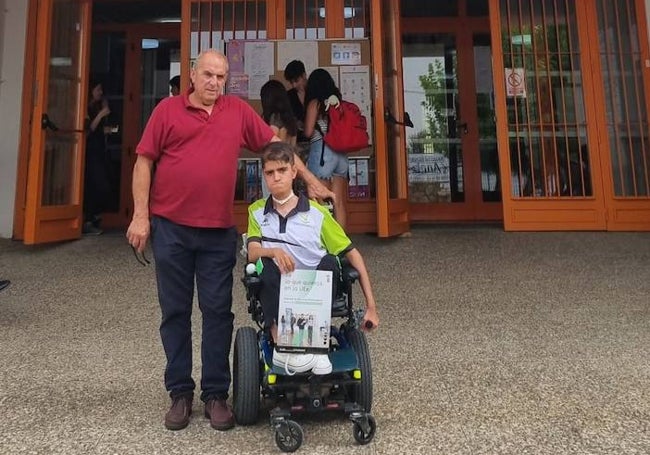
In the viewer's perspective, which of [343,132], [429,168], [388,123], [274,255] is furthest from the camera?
[429,168]

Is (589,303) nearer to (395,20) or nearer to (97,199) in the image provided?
(395,20)

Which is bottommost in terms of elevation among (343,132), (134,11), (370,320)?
(370,320)

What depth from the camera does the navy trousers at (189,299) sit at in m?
1.83

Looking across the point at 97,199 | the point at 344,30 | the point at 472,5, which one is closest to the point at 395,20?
the point at 344,30

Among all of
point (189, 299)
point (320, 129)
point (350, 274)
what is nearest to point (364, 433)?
point (350, 274)

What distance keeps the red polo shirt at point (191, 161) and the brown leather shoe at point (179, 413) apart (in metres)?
0.63

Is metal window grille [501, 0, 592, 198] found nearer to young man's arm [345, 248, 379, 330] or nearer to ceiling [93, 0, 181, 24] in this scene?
young man's arm [345, 248, 379, 330]

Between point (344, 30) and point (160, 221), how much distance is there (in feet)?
13.7

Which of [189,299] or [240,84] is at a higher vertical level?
[240,84]

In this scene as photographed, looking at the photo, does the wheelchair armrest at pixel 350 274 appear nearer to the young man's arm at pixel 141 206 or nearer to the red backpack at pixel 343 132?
the young man's arm at pixel 141 206

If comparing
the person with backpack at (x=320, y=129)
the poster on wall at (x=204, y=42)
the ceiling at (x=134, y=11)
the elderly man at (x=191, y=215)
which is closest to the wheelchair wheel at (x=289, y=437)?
the elderly man at (x=191, y=215)

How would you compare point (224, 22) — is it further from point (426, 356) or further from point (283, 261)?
point (283, 261)

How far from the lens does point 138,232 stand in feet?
5.71

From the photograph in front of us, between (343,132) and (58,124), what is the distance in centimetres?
273
